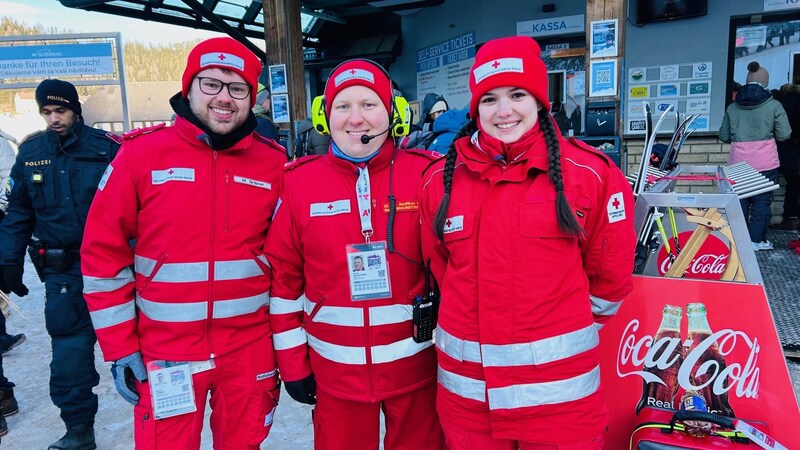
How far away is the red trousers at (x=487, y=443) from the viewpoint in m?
1.58

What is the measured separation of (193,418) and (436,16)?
1024 cm

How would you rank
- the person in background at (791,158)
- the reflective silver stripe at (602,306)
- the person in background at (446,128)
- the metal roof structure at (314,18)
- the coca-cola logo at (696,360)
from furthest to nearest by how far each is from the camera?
the metal roof structure at (314,18)
the person in background at (791,158)
the person in background at (446,128)
the coca-cola logo at (696,360)
the reflective silver stripe at (602,306)

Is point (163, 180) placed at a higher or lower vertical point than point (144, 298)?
higher

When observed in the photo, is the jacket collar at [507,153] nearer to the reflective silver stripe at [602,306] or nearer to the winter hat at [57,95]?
the reflective silver stripe at [602,306]

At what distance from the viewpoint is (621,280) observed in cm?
169

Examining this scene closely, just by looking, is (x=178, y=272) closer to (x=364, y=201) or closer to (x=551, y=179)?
(x=364, y=201)

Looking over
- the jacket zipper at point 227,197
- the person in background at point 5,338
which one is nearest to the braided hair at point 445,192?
the jacket zipper at point 227,197

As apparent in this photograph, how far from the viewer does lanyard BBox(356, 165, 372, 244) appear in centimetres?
194

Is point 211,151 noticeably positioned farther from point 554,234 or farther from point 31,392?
point 31,392

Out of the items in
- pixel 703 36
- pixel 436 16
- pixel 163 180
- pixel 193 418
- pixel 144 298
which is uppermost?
pixel 436 16

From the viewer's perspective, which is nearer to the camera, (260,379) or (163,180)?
(163,180)

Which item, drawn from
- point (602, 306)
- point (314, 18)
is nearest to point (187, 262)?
point (602, 306)

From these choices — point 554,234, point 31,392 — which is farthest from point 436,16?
point 554,234

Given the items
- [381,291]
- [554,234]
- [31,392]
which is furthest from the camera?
[31,392]
